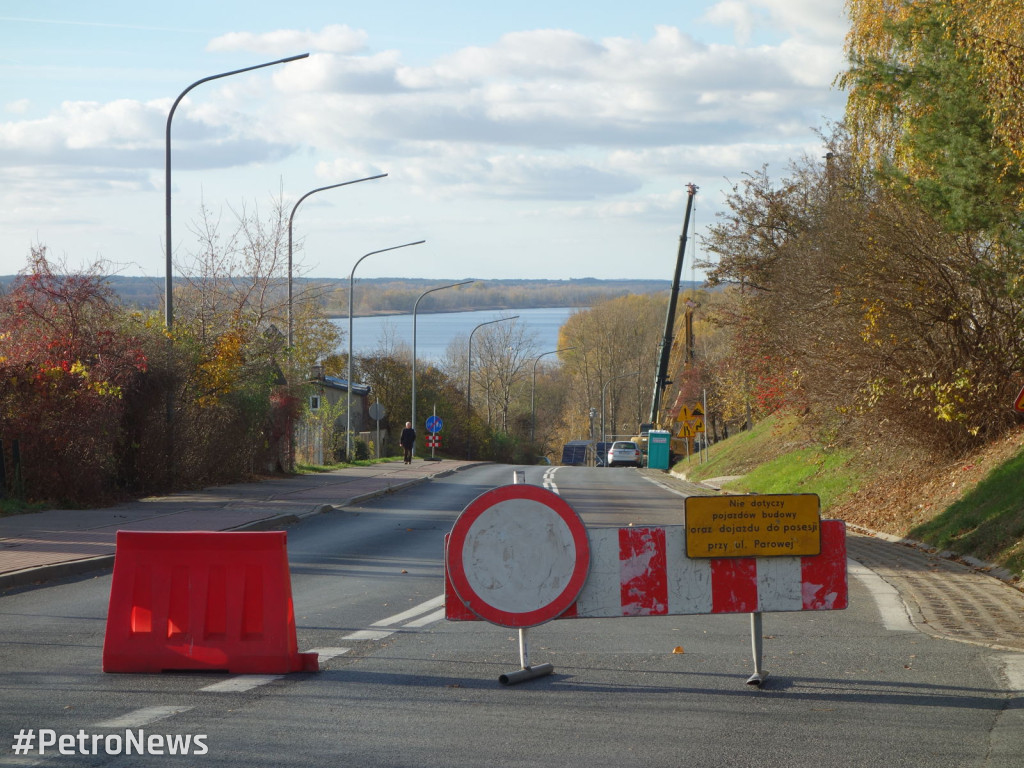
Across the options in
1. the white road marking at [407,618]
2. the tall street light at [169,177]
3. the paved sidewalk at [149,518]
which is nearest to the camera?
the white road marking at [407,618]

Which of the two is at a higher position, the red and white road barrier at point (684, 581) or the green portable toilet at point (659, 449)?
the red and white road barrier at point (684, 581)

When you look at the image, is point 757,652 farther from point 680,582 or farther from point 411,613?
point 411,613

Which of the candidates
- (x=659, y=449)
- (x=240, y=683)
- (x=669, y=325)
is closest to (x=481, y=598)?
(x=240, y=683)

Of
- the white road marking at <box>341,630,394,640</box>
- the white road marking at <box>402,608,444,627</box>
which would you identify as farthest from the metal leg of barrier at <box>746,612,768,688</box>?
the white road marking at <box>402,608,444,627</box>

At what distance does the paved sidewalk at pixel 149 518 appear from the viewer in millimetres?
12227

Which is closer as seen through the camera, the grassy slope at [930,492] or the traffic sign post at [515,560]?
the traffic sign post at [515,560]

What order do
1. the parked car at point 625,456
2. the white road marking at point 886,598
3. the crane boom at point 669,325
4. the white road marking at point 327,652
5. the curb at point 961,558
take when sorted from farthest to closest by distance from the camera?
the parked car at point 625,456 → the crane boom at point 669,325 → the curb at point 961,558 → the white road marking at point 886,598 → the white road marking at point 327,652

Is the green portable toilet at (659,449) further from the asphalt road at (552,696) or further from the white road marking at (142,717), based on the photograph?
the white road marking at (142,717)

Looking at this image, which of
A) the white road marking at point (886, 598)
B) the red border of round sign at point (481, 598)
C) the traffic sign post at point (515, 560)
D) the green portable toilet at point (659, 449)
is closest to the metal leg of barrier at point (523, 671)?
the traffic sign post at point (515, 560)

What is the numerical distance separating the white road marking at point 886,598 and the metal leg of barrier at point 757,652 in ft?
8.41

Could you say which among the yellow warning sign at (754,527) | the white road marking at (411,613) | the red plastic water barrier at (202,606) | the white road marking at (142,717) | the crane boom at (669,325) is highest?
the crane boom at (669,325)

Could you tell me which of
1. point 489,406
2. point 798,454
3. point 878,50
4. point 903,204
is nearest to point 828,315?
point 903,204

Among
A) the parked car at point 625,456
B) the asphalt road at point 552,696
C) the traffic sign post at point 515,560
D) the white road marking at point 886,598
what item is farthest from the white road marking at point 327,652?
the parked car at point 625,456

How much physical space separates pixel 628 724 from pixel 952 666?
2.69 meters
